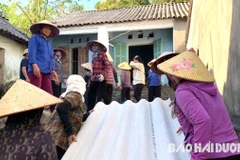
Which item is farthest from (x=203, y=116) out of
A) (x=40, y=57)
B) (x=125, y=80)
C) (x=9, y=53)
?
(x=9, y=53)

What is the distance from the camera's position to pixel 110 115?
290 cm

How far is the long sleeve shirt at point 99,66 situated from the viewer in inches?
173

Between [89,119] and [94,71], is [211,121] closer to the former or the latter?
[89,119]

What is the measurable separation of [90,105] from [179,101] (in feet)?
9.80

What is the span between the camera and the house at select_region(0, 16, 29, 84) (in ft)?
28.5

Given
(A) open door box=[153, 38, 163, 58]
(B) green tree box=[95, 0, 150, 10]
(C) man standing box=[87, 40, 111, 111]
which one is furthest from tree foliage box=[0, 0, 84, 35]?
(C) man standing box=[87, 40, 111, 111]

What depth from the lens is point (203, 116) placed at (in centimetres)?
140

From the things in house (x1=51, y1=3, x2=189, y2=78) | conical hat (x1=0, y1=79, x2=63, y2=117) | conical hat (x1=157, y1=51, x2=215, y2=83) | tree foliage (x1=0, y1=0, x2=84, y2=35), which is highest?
tree foliage (x1=0, y1=0, x2=84, y2=35)

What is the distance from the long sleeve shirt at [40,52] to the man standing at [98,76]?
3.21ft

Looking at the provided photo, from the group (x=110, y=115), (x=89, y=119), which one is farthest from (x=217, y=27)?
(x=89, y=119)

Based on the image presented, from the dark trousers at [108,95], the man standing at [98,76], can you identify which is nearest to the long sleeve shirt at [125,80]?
the dark trousers at [108,95]

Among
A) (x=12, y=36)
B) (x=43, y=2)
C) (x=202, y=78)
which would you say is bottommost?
(x=202, y=78)

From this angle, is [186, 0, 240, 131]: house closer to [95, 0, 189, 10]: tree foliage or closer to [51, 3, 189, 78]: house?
[51, 3, 189, 78]: house

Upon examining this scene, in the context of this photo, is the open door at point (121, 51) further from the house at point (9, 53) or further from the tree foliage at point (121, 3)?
the tree foliage at point (121, 3)
